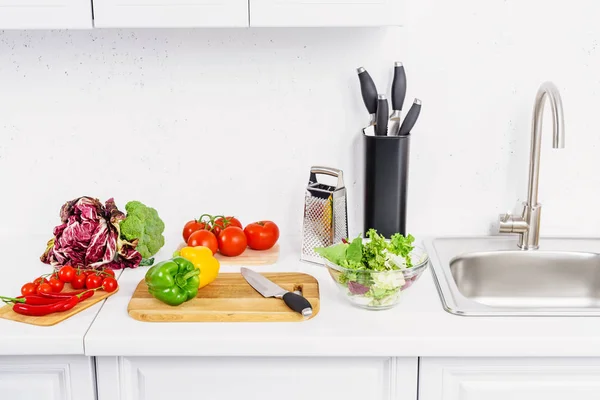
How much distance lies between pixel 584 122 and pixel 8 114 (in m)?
1.59

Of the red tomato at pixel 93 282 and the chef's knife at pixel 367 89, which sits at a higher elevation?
the chef's knife at pixel 367 89

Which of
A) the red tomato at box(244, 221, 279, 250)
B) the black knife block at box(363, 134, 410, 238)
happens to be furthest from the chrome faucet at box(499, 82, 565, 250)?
the red tomato at box(244, 221, 279, 250)

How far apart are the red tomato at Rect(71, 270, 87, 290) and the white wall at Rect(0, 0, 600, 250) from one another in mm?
435

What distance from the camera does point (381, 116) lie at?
184 centimetres

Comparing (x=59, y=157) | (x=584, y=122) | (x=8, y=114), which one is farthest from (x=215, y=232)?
(x=584, y=122)

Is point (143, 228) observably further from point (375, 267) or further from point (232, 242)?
point (375, 267)

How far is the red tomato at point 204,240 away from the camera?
1.81 meters

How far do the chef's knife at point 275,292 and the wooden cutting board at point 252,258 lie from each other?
11 centimetres

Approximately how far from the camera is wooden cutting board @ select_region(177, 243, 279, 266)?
1808mm

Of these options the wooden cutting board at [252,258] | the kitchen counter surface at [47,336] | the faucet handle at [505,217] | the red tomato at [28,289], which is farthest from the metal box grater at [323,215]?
the red tomato at [28,289]

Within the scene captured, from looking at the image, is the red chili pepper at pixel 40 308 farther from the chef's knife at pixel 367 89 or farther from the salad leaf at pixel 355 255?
the chef's knife at pixel 367 89

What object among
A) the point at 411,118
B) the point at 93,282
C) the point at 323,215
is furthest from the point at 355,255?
the point at 93,282

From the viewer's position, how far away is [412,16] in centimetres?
190

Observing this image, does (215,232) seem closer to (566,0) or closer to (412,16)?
(412,16)
